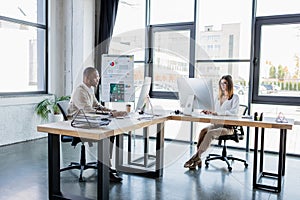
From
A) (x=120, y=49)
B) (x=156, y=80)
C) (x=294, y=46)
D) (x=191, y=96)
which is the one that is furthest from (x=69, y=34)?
(x=294, y=46)

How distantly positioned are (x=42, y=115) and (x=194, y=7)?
3427 mm

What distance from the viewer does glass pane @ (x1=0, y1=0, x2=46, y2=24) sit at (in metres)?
4.82

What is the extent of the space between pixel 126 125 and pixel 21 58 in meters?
3.42

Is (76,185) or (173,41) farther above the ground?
(173,41)

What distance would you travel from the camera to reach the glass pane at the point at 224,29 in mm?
4773

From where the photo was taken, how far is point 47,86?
5727 mm

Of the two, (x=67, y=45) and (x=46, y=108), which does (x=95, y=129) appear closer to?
(x=46, y=108)

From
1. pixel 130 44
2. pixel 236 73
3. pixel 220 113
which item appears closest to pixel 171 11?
pixel 130 44

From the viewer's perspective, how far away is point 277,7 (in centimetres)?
453

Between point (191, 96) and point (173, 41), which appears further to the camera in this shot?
point (173, 41)

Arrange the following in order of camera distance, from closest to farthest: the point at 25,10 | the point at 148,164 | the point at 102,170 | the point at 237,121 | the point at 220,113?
the point at 102,170 < the point at 237,121 < the point at 220,113 < the point at 148,164 < the point at 25,10

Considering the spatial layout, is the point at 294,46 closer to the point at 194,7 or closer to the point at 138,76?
the point at 194,7

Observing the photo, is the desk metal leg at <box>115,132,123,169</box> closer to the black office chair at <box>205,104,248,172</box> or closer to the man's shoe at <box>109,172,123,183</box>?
the man's shoe at <box>109,172,123,183</box>

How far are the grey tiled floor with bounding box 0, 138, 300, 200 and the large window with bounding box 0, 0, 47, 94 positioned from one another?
1.45 meters
